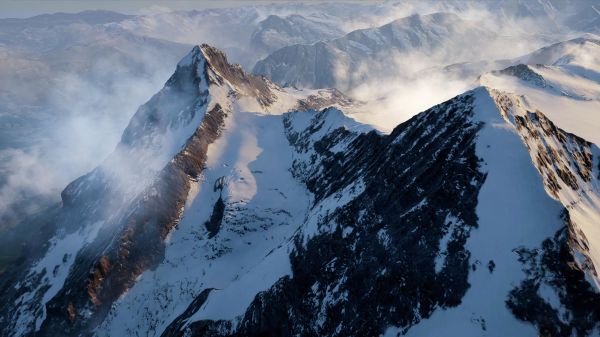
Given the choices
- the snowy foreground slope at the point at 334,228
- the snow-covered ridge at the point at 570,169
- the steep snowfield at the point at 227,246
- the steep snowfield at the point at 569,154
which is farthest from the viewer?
the steep snowfield at the point at 227,246

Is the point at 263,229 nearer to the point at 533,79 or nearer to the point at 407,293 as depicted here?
the point at 407,293

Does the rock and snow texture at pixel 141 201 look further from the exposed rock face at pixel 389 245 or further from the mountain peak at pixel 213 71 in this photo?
the exposed rock face at pixel 389 245

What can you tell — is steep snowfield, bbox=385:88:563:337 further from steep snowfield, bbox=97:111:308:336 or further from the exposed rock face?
steep snowfield, bbox=97:111:308:336

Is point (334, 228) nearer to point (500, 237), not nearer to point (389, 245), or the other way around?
point (389, 245)

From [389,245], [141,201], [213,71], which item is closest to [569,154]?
[389,245]

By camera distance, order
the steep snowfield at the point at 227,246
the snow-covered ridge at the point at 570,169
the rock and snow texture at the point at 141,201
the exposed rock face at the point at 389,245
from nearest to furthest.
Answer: the snow-covered ridge at the point at 570,169 < the exposed rock face at the point at 389,245 < the steep snowfield at the point at 227,246 < the rock and snow texture at the point at 141,201

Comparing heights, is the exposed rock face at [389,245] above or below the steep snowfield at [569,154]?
below

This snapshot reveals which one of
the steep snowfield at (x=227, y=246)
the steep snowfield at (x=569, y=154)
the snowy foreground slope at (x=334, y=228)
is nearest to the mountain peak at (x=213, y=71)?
the snowy foreground slope at (x=334, y=228)

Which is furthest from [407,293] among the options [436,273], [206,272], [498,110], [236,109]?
[236,109]

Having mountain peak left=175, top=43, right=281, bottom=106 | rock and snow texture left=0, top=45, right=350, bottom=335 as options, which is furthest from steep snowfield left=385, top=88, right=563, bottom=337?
mountain peak left=175, top=43, right=281, bottom=106
